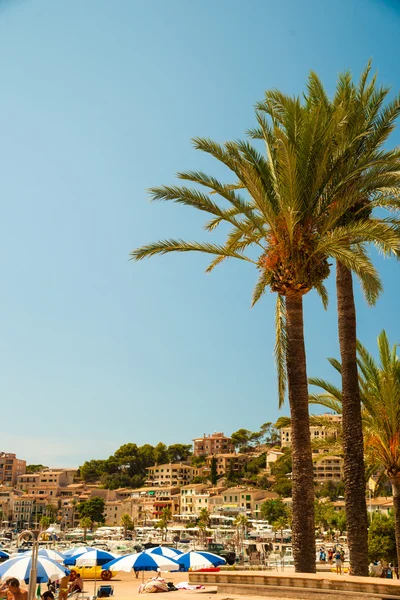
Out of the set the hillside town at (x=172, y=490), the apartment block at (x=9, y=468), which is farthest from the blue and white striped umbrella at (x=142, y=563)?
the apartment block at (x=9, y=468)

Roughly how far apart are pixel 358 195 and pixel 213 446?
162758 mm

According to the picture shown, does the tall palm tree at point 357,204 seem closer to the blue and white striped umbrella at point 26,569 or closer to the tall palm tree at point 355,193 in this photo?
the tall palm tree at point 355,193

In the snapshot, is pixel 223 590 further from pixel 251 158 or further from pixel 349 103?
pixel 349 103

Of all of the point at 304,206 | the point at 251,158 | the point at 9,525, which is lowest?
the point at 9,525

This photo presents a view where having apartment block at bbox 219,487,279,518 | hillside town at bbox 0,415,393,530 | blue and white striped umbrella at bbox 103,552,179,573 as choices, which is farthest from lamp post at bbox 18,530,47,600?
apartment block at bbox 219,487,279,518

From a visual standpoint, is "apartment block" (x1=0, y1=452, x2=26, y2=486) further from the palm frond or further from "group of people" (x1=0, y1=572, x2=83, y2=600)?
the palm frond

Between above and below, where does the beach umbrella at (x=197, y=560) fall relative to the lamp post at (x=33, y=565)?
below

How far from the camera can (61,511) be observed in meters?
132

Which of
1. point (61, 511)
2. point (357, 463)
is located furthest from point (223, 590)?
point (61, 511)

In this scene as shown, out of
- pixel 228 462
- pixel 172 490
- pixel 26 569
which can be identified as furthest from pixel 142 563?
pixel 228 462

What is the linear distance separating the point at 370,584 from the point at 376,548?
24.4 meters

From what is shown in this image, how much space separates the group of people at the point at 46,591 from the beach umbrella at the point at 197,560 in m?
3.94

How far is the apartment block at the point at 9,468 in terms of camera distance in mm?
161875

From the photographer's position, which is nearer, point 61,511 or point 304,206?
point 304,206
